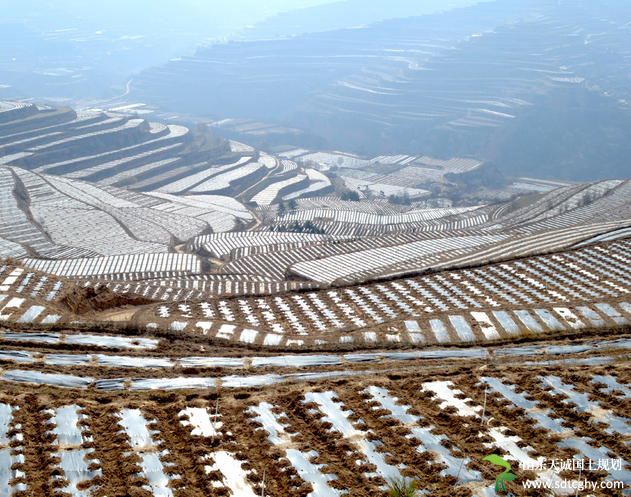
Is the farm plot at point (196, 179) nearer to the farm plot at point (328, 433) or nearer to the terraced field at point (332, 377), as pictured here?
the terraced field at point (332, 377)

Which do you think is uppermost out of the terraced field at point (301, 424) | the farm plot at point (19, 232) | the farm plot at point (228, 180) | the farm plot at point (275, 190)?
the terraced field at point (301, 424)

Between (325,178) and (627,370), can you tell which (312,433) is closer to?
(627,370)

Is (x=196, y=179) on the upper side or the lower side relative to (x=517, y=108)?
lower

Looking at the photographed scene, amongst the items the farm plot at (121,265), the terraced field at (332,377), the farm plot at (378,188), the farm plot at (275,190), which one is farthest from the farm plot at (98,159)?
the terraced field at (332,377)

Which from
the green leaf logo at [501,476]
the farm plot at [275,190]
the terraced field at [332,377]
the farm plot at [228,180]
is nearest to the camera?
the green leaf logo at [501,476]

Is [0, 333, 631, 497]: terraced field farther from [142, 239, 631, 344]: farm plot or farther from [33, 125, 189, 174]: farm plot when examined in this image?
[33, 125, 189, 174]: farm plot

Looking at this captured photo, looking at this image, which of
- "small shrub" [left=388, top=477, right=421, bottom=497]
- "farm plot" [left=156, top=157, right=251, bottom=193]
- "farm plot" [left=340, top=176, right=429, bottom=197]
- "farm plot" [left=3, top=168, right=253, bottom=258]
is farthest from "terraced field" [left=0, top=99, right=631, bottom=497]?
"farm plot" [left=340, top=176, right=429, bottom=197]

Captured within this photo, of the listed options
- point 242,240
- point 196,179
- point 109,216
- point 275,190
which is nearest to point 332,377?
point 242,240

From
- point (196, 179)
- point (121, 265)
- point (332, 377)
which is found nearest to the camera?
point (332, 377)

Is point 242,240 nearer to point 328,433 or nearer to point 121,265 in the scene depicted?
point 121,265

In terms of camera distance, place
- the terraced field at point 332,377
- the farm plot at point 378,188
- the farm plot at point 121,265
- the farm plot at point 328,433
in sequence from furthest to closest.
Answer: the farm plot at point 378,188 < the farm plot at point 121,265 < the terraced field at point 332,377 < the farm plot at point 328,433

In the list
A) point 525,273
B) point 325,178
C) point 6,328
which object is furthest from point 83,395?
point 325,178
